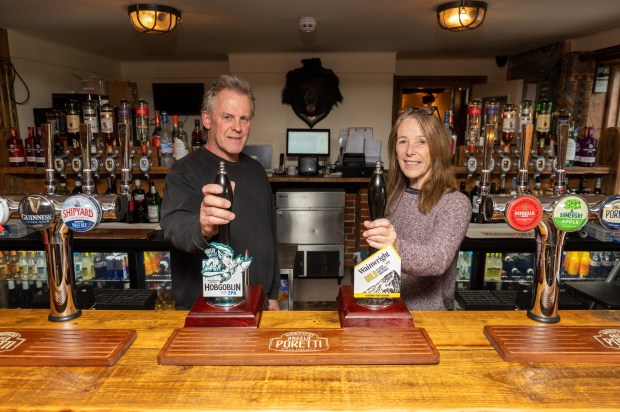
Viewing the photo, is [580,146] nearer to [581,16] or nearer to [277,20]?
[581,16]

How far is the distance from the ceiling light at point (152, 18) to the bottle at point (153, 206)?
1.28 metres

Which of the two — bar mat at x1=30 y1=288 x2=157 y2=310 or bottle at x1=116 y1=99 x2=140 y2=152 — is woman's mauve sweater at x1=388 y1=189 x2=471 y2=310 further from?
bar mat at x1=30 y1=288 x2=157 y2=310

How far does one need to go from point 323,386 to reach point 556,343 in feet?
1.89

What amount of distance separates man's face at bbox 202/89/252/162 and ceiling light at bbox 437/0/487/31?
2.44 metres

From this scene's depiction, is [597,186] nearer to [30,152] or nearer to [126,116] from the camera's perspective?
[126,116]

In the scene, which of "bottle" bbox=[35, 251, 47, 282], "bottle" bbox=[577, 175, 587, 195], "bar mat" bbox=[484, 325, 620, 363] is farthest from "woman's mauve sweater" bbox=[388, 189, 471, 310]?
"bottle" bbox=[35, 251, 47, 282]

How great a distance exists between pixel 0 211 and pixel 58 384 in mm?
504

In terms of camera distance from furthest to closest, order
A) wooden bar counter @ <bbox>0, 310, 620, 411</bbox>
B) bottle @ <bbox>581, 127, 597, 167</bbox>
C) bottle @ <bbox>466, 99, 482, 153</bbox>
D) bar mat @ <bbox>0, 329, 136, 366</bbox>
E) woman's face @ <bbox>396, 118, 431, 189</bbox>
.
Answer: bottle @ <bbox>581, 127, 597, 167</bbox>
bottle @ <bbox>466, 99, 482, 153</bbox>
woman's face @ <bbox>396, 118, 431, 189</bbox>
bar mat @ <bbox>0, 329, 136, 366</bbox>
wooden bar counter @ <bbox>0, 310, 620, 411</bbox>

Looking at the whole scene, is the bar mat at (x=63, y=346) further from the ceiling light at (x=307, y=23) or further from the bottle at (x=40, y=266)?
the ceiling light at (x=307, y=23)

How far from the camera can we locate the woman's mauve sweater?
1197mm

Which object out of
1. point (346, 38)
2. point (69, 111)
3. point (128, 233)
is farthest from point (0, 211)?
point (346, 38)

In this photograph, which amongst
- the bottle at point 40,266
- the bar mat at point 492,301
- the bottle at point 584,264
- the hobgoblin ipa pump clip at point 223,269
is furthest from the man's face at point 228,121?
the bottle at point 584,264

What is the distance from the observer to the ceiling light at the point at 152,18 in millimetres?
3430

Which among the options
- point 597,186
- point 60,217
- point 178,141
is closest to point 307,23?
point 178,141
